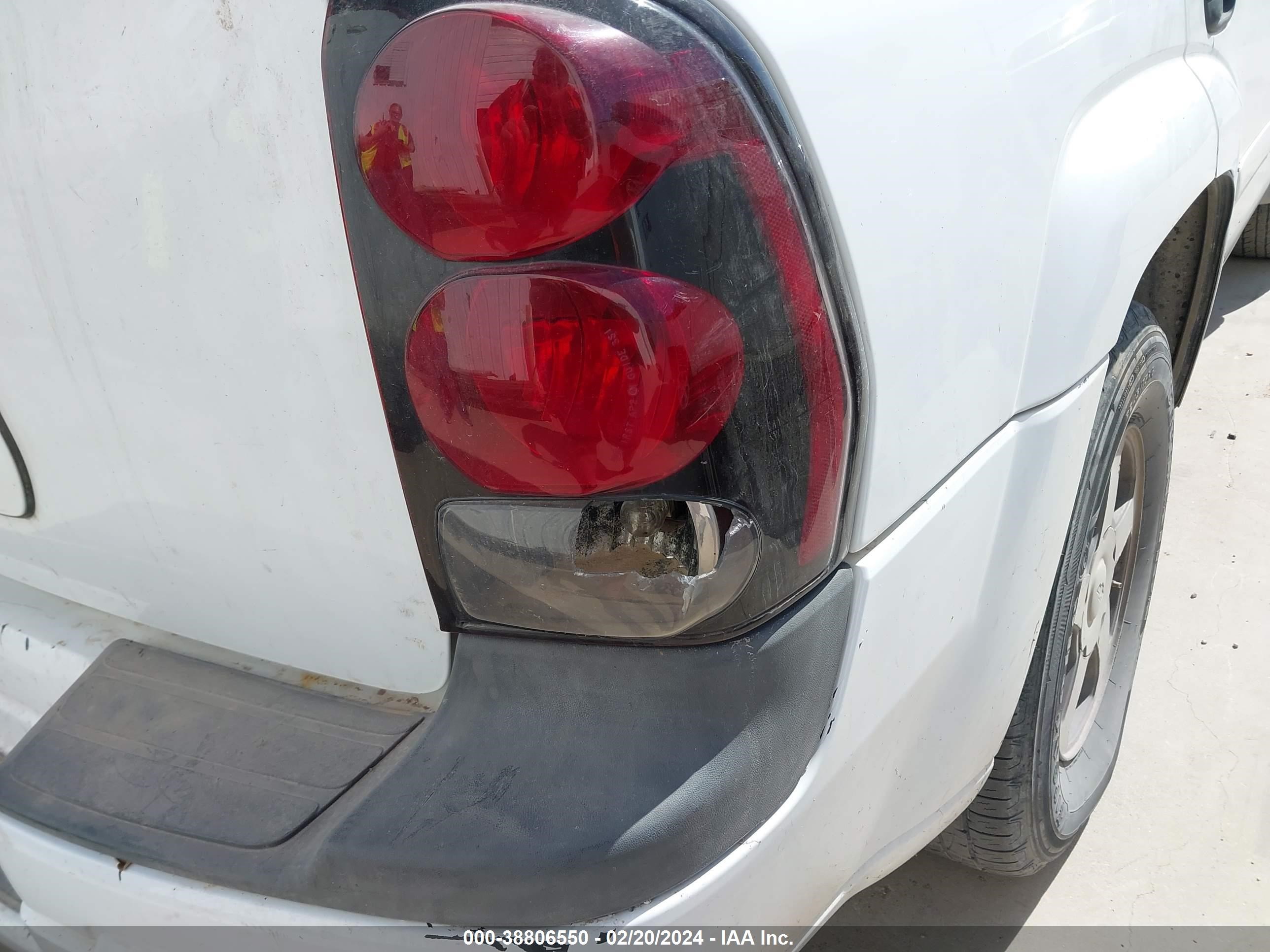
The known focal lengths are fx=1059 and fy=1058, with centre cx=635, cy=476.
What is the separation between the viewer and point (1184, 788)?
2.08 meters

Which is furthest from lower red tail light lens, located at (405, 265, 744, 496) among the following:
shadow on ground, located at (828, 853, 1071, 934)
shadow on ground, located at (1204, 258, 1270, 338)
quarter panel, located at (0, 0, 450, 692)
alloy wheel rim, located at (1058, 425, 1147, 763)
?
shadow on ground, located at (1204, 258, 1270, 338)

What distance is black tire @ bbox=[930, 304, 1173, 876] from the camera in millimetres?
1486

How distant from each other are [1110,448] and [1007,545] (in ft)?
1.29

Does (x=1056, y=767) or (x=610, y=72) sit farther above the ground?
(x=610, y=72)

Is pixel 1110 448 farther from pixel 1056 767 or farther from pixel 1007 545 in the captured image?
pixel 1056 767

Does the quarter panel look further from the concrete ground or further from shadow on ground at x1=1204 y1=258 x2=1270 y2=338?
shadow on ground at x1=1204 y1=258 x2=1270 y2=338

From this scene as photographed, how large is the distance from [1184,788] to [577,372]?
178 cm

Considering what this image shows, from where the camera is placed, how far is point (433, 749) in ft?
3.41

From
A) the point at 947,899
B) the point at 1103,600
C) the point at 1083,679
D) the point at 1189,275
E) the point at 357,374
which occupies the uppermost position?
the point at 357,374

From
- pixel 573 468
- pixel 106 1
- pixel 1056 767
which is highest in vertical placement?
pixel 106 1

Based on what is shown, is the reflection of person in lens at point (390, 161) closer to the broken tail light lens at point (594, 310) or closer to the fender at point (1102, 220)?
the broken tail light lens at point (594, 310)

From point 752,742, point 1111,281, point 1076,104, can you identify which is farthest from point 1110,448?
point 752,742

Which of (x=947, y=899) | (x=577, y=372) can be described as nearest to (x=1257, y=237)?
(x=947, y=899)

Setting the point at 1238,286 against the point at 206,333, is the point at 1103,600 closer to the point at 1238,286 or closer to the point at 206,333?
the point at 206,333
